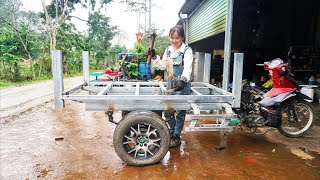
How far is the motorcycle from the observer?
4.35 m

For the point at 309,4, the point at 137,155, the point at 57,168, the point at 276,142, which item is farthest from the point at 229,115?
the point at 309,4

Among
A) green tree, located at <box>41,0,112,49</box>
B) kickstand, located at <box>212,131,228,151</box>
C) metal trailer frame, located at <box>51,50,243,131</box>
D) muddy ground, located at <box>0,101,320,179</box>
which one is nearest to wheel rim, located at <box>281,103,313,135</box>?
muddy ground, located at <box>0,101,320,179</box>

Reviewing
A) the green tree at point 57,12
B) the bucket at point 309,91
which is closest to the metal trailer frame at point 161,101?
the bucket at point 309,91

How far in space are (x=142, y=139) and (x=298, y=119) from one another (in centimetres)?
309

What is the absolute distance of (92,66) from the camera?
26.9m

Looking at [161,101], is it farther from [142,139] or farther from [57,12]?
[57,12]

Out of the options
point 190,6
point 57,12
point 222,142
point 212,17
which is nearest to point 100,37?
point 57,12

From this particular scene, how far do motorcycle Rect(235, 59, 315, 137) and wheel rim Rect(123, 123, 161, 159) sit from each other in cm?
195

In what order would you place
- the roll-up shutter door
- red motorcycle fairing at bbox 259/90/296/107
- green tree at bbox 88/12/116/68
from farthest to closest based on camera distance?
green tree at bbox 88/12/116/68, the roll-up shutter door, red motorcycle fairing at bbox 259/90/296/107

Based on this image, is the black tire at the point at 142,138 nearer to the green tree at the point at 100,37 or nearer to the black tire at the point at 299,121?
the black tire at the point at 299,121

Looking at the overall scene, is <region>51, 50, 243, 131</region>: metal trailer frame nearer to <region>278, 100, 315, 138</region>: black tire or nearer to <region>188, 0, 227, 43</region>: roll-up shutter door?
<region>278, 100, 315, 138</region>: black tire

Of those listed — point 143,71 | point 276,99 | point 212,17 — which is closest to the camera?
point 276,99

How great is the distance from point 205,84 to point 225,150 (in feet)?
4.30

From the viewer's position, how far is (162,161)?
142 inches
